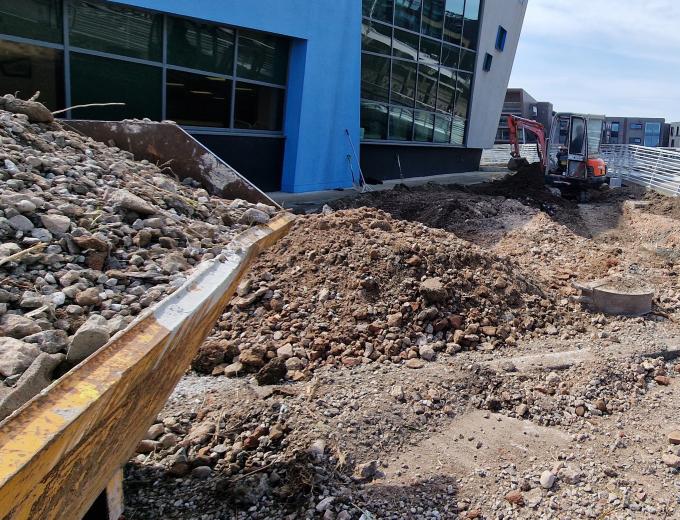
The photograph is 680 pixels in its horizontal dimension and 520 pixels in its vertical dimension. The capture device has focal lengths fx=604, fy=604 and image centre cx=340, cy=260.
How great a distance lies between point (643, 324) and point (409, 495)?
4083mm

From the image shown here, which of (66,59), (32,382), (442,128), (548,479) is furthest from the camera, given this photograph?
(442,128)

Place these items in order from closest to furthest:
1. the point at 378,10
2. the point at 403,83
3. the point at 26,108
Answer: the point at 26,108 → the point at 378,10 → the point at 403,83

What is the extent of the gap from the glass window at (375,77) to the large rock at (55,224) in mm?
12077

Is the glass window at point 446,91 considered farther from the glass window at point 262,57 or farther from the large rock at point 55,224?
the large rock at point 55,224

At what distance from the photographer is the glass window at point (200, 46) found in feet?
32.2

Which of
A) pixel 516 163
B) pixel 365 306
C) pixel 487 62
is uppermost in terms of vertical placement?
pixel 487 62

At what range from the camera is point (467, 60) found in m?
18.0

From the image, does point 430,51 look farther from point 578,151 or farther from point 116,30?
point 116,30

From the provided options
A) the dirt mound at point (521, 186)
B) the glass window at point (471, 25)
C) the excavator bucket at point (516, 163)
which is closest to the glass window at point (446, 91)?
the glass window at point (471, 25)

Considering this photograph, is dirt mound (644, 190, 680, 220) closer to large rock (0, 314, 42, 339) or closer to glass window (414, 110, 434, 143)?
glass window (414, 110, 434, 143)

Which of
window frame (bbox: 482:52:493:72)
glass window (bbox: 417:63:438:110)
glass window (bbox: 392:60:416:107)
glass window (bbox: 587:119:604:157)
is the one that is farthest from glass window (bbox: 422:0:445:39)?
glass window (bbox: 587:119:604:157)

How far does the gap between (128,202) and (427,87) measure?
14528mm

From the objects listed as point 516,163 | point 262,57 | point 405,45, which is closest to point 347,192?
point 262,57

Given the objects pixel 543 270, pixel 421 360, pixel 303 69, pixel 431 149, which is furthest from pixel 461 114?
pixel 421 360
